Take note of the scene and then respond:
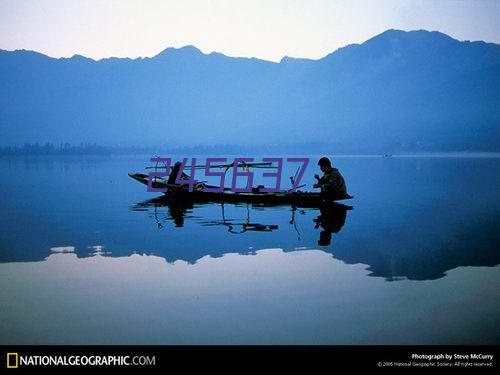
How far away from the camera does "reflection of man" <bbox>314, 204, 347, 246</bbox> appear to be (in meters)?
17.1

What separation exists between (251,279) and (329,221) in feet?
33.9

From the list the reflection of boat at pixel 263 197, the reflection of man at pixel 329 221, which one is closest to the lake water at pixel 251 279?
the reflection of man at pixel 329 221

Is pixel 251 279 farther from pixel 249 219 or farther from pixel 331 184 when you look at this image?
pixel 249 219

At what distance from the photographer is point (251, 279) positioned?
11047mm

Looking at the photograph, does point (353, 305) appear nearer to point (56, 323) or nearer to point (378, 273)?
point (378, 273)

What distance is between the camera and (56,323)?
8203 millimetres

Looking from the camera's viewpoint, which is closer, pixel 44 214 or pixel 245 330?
pixel 245 330
